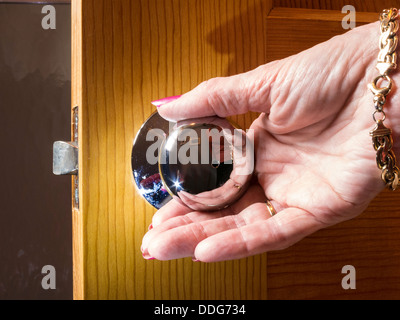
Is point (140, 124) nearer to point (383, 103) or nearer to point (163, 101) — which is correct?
point (163, 101)

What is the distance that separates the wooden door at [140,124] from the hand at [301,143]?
4 centimetres

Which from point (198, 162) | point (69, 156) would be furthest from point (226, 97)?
point (69, 156)

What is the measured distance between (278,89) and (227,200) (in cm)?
10

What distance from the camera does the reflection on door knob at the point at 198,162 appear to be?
37 centimetres

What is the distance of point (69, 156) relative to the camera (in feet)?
1.38

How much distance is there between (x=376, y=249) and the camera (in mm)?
435

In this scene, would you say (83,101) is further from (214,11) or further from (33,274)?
(33,274)

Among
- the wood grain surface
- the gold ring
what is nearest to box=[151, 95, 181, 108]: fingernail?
the wood grain surface

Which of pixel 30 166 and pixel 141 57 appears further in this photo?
pixel 30 166

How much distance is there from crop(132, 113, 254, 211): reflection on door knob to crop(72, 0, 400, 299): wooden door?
13 mm

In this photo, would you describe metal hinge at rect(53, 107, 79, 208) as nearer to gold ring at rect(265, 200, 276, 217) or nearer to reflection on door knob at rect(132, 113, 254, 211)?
reflection on door knob at rect(132, 113, 254, 211)

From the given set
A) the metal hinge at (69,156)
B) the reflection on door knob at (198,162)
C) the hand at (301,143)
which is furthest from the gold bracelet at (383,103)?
the metal hinge at (69,156)

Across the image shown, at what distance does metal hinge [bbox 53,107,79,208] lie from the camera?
419 mm

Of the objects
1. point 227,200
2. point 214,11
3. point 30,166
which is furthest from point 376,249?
point 30,166
